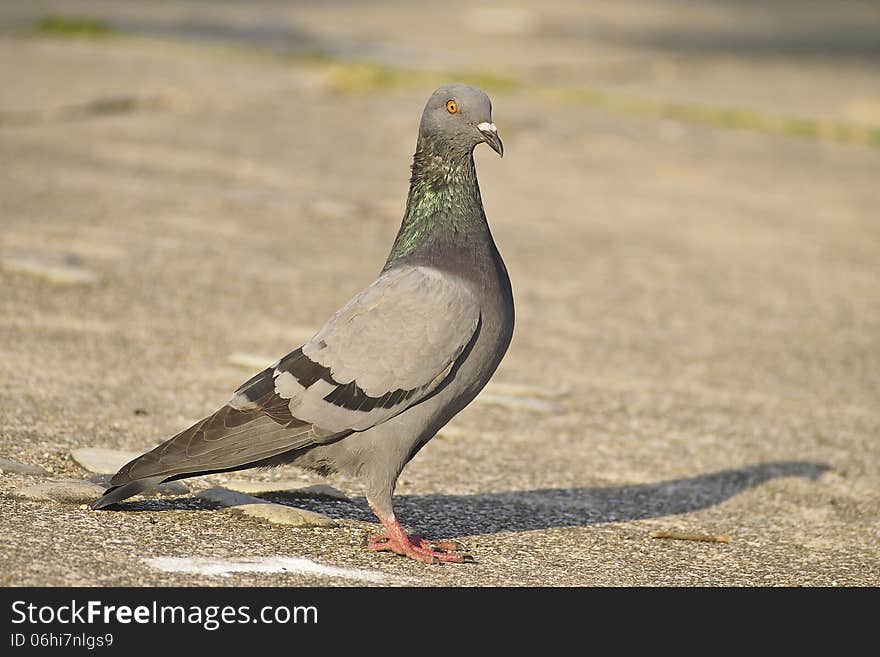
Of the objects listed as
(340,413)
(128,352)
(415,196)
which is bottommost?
(128,352)

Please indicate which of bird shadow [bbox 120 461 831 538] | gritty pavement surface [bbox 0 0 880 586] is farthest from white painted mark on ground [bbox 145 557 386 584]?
bird shadow [bbox 120 461 831 538]

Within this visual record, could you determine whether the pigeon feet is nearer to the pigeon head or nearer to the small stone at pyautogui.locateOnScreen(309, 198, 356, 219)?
the pigeon head

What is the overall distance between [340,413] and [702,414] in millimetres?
2914

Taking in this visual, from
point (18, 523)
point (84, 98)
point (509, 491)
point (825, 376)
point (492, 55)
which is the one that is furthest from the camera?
point (492, 55)

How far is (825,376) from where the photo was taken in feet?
24.3

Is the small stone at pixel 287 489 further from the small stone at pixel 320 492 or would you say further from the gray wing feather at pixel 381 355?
the gray wing feather at pixel 381 355

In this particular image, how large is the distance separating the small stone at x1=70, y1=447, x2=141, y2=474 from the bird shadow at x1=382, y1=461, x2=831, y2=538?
41.3 inches

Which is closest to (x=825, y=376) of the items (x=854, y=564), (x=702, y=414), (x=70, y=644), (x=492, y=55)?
(x=702, y=414)

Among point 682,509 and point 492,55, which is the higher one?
point 492,55

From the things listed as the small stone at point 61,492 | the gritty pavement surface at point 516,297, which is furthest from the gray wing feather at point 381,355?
the small stone at point 61,492

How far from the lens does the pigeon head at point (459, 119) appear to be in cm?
456

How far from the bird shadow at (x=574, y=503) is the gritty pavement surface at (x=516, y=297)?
2 cm

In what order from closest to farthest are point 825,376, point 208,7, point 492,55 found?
point 825,376 → point 492,55 → point 208,7

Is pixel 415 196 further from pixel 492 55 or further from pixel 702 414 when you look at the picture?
pixel 492 55
